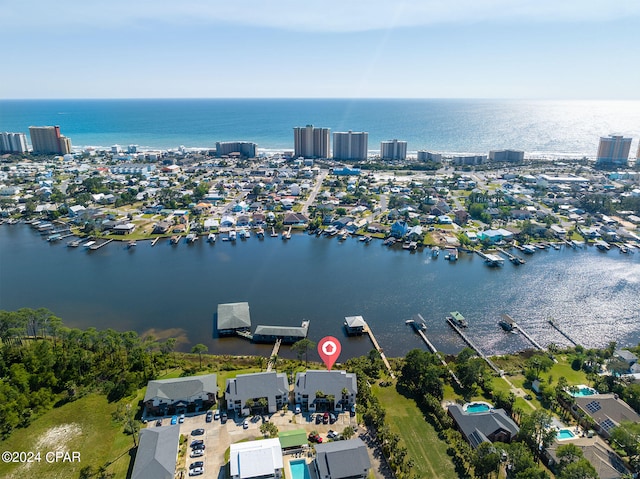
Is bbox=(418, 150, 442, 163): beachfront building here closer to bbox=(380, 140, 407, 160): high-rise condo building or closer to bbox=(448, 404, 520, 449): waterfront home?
bbox=(380, 140, 407, 160): high-rise condo building

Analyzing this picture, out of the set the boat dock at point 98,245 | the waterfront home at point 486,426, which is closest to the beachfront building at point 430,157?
the boat dock at point 98,245

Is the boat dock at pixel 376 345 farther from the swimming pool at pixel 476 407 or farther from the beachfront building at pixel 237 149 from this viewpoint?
the beachfront building at pixel 237 149

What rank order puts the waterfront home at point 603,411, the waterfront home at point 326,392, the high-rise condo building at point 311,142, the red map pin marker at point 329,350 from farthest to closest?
the high-rise condo building at point 311,142
the red map pin marker at point 329,350
the waterfront home at point 326,392
the waterfront home at point 603,411

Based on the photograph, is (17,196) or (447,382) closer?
(447,382)

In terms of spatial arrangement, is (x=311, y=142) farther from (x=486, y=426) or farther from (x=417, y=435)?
(x=486, y=426)

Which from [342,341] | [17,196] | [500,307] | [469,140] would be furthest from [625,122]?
[17,196]

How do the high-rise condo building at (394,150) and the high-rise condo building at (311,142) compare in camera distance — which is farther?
the high-rise condo building at (311,142)

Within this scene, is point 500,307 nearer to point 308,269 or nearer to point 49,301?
point 308,269
